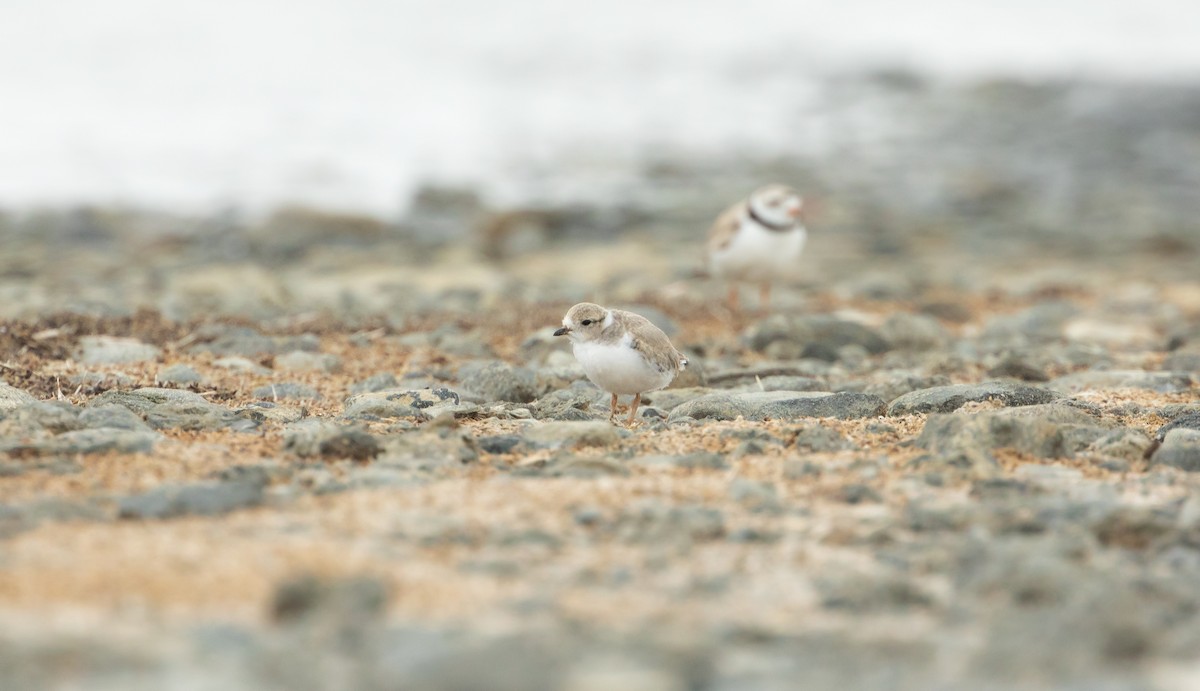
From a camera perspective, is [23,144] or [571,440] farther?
[23,144]

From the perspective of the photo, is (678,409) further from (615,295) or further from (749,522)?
(615,295)

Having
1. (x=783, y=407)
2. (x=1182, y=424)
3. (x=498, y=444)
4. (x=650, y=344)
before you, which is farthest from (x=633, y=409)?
(x=1182, y=424)

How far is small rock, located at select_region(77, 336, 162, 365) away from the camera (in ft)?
21.9

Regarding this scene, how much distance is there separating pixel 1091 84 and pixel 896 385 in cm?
1802

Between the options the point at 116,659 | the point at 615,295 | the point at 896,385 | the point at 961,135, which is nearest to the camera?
the point at 116,659

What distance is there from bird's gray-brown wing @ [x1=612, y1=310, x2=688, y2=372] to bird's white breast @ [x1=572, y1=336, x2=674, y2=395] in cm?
3

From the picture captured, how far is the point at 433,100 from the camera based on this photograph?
21688 millimetres

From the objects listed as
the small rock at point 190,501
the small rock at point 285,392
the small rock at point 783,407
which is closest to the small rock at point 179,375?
the small rock at point 285,392

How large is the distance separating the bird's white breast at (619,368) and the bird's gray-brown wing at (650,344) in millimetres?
29

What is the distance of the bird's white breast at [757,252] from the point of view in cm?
1025

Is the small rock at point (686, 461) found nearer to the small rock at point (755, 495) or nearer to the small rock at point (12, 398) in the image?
the small rock at point (755, 495)

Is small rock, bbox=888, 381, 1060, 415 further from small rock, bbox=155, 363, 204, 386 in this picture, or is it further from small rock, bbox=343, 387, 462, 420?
small rock, bbox=155, 363, 204, 386

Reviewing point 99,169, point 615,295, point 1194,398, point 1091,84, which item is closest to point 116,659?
point 1194,398

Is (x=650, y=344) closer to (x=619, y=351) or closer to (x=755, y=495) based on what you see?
(x=619, y=351)
